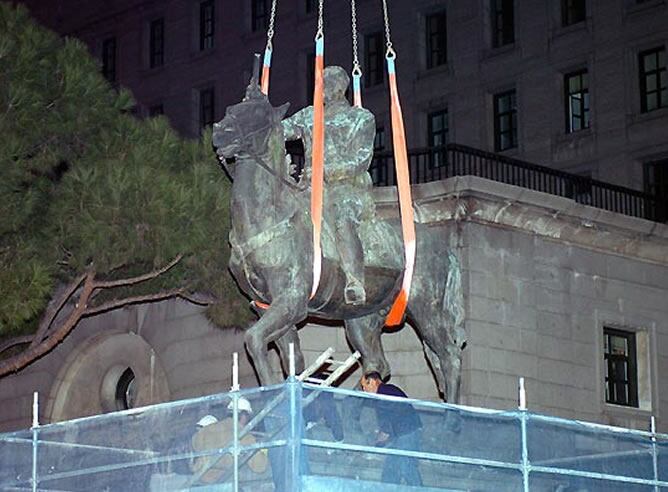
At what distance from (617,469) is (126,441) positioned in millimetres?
5375

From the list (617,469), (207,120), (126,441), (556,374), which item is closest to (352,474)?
(126,441)

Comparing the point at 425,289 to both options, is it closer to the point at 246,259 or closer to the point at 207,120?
the point at 246,259

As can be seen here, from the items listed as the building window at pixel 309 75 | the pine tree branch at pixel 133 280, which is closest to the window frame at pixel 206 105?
the building window at pixel 309 75

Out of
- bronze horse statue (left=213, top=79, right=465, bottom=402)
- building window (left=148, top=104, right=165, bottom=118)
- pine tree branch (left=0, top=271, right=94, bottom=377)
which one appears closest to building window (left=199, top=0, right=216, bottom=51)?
building window (left=148, top=104, right=165, bottom=118)

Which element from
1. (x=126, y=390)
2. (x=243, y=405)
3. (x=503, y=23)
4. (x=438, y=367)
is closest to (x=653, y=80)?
(x=503, y=23)

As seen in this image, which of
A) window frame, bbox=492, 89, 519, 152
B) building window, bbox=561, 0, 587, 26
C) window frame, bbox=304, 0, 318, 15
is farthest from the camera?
window frame, bbox=304, 0, 318, 15

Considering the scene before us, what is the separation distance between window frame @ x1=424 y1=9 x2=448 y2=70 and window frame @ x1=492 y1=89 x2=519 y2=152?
7.62ft

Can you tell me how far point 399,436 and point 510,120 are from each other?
31.1 m

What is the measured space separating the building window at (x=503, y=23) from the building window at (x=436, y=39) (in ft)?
5.74

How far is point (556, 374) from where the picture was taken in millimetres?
27609

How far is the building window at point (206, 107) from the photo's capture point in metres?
54.1

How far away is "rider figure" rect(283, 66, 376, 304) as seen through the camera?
18.4 metres

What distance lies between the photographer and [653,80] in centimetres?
4294

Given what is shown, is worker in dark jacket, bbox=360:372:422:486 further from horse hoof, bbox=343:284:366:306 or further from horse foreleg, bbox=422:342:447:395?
horse foreleg, bbox=422:342:447:395
